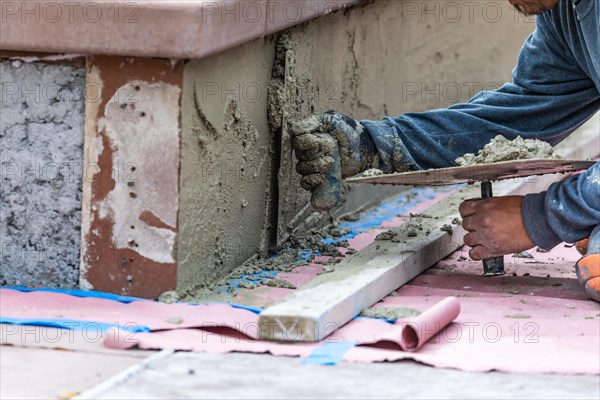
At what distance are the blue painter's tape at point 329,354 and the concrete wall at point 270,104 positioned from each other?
63 cm

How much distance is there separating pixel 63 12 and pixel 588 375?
5.72 feet

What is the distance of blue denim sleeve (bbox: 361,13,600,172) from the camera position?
390cm

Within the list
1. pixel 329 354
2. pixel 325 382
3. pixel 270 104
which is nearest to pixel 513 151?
pixel 270 104

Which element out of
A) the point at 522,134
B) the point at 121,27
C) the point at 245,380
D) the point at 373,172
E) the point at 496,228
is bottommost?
the point at 245,380

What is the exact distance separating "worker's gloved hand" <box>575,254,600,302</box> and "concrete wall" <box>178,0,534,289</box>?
43.1 inches

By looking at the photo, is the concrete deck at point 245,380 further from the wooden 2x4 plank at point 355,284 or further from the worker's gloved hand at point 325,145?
the worker's gloved hand at point 325,145

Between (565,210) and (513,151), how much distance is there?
0.24m

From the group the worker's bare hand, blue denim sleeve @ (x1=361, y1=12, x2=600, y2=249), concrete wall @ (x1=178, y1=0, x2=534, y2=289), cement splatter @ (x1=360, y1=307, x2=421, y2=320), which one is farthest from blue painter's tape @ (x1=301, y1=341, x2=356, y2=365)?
blue denim sleeve @ (x1=361, y1=12, x2=600, y2=249)

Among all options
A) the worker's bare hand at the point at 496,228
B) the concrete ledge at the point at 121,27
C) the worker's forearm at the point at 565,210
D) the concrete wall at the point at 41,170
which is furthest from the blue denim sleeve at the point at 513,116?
the concrete wall at the point at 41,170

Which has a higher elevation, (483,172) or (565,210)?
(483,172)

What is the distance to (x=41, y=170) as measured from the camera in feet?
10.7

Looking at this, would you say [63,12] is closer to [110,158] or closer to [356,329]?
[110,158]

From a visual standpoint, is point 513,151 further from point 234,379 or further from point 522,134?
point 234,379

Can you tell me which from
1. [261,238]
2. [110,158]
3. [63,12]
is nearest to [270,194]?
[261,238]
